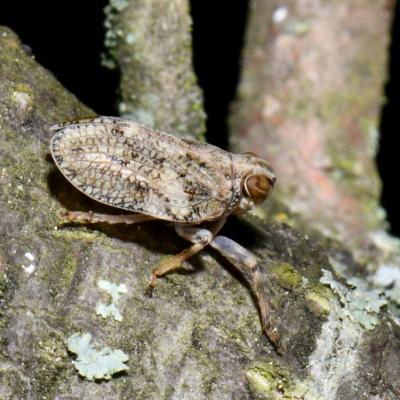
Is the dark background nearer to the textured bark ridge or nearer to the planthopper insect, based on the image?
the planthopper insect

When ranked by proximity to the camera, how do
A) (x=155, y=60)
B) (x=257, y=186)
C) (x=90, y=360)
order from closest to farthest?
(x=90, y=360) < (x=257, y=186) < (x=155, y=60)

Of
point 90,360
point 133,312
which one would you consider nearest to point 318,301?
point 133,312

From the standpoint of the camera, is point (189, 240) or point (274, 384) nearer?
point (274, 384)

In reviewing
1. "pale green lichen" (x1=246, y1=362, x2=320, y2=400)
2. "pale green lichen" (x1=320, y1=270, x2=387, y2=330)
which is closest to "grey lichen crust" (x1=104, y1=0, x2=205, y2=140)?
"pale green lichen" (x1=320, y1=270, x2=387, y2=330)

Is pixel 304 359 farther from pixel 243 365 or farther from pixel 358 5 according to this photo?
pixel 358 5

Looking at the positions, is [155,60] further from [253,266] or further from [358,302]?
[358,302]

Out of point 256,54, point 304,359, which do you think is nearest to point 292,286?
point 304,359

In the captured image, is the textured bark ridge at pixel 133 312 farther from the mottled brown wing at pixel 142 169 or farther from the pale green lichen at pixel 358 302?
the mottled brown wing at pixel 142 169
